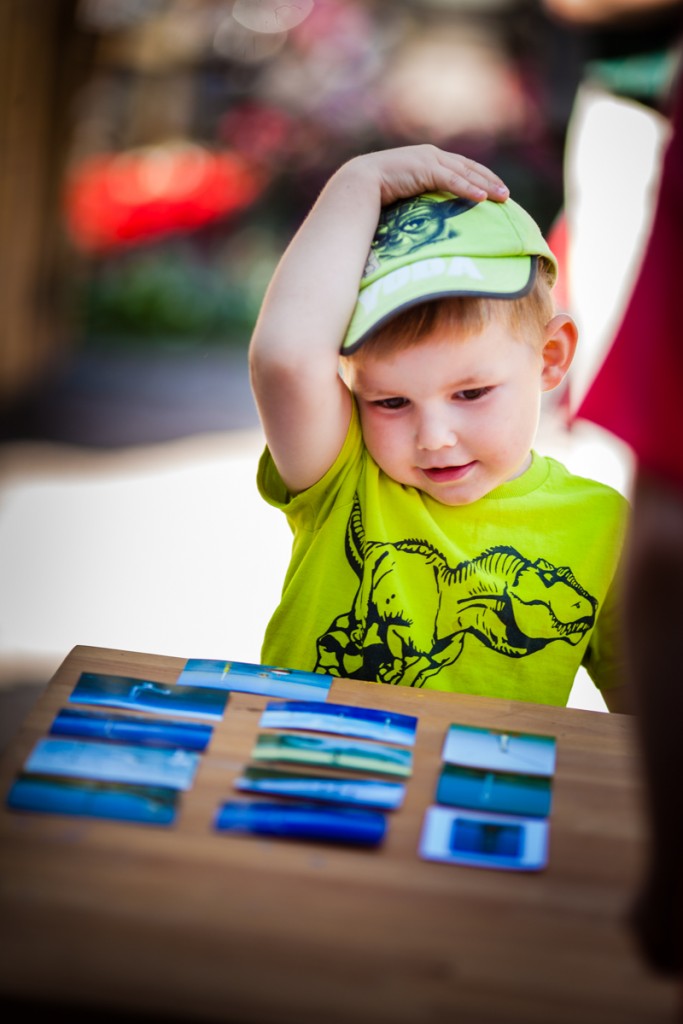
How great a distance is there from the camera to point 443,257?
1583mm

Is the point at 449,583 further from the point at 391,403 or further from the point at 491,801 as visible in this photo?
the point at 491,801

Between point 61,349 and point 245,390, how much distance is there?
1.16 m

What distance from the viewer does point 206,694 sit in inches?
56.1

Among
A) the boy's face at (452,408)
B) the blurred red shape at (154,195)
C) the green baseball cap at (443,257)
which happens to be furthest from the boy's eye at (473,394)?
the blurred red shape at (154,195)

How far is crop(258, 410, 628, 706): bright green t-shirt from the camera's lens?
1692 millimetres

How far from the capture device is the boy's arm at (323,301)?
160 centimetres

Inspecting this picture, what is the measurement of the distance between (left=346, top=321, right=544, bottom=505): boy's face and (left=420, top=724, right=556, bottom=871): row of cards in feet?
1.44

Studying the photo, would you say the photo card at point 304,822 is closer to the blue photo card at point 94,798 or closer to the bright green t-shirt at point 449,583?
the blue photo card at point 94,798

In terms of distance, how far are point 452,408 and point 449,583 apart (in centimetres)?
25

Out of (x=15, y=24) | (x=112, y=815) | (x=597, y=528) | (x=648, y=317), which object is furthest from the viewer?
(x=15, y=24)

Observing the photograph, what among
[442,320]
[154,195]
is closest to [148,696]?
[442,320]

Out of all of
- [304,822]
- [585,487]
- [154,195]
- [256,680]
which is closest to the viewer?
[304,822]

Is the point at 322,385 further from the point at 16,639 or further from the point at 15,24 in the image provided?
the point at 15,24

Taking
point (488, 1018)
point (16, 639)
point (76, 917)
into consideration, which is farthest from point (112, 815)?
point (16, 639)
